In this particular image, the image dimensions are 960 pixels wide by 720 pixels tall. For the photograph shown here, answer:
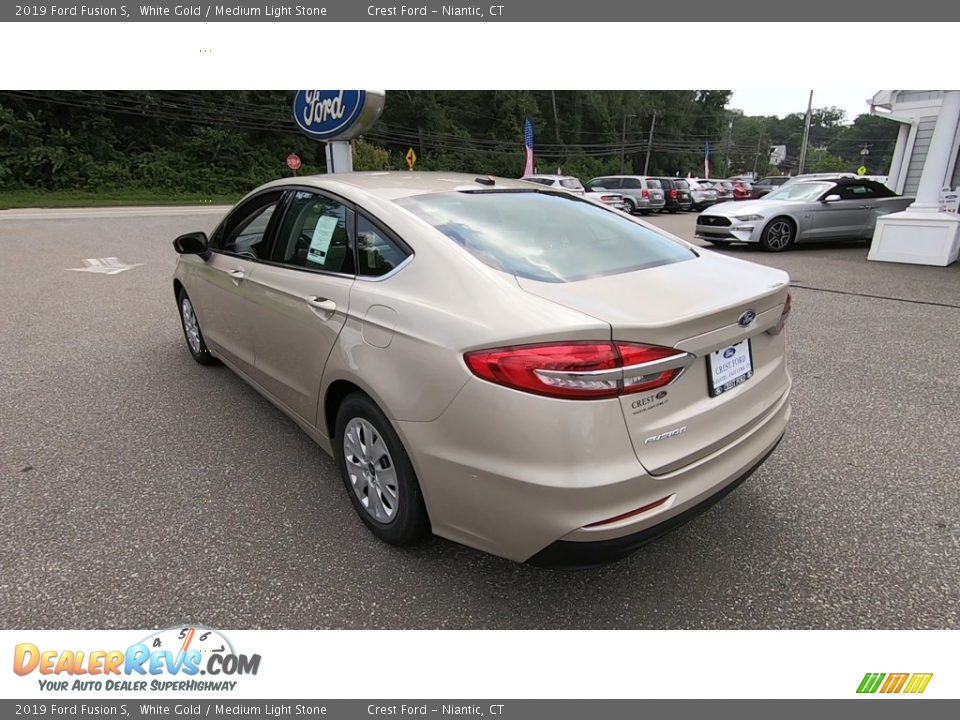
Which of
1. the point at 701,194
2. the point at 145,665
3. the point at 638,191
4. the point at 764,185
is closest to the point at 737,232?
the point at 145,665

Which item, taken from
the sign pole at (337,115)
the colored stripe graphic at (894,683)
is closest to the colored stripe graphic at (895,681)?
the colored stripe graphic at (894,683)

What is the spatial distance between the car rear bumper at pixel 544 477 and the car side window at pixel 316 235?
3.42ft

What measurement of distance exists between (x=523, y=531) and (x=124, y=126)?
130 ft

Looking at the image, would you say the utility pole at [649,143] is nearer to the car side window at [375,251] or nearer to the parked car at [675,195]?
the parked car at [675,195]

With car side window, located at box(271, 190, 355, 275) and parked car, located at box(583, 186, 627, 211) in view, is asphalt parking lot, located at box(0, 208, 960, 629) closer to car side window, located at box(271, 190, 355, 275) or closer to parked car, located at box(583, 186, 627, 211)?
car side window, located at box(271, 190, 355, 275)

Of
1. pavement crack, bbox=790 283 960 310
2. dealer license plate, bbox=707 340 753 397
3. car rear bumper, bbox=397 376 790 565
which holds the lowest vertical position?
pavement crack, bbox=790 283 960 310

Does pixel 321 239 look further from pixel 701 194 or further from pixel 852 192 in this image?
pixel 701 194

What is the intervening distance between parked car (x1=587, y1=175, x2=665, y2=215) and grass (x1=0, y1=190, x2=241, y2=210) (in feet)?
66.4

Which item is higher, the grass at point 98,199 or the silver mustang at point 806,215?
the silver mustang at point 806,215

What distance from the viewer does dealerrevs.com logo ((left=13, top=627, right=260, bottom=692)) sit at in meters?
2.03

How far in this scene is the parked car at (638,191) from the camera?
2225 cm

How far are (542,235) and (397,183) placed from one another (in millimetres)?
872

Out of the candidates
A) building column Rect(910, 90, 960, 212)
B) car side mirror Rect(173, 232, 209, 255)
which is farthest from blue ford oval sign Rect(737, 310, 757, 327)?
building column Rect(910, 90, 960, 212)
